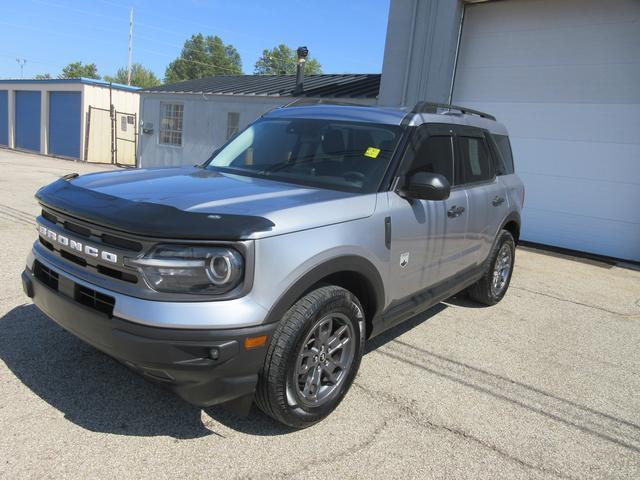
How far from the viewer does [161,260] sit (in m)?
2.36

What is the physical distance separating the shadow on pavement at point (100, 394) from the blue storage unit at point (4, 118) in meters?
28.2

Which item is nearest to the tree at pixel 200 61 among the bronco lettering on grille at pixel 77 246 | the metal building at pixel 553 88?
the metal building at pixel 553 88

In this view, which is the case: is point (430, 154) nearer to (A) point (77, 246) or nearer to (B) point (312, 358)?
(B) point (312, 358)

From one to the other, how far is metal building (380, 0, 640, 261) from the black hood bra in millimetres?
8516

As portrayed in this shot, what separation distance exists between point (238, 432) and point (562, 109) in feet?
28.9

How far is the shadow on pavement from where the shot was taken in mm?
2816

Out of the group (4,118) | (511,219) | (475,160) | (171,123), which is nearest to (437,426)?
(475,160)

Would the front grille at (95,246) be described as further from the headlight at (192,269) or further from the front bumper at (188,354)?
the front bumper at (188,354)

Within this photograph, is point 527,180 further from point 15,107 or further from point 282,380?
point 15,107

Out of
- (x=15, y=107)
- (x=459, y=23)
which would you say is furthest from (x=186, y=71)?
(x=459, y=23)

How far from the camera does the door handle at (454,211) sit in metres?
3.99

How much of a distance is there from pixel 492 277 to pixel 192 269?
385 centimetres

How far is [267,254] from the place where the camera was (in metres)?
2.43

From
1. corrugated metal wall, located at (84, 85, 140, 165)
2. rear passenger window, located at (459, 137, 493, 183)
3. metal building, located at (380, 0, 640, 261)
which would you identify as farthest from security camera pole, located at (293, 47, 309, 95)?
corrugated metal wall, located at (84, 85, 140, 165)
